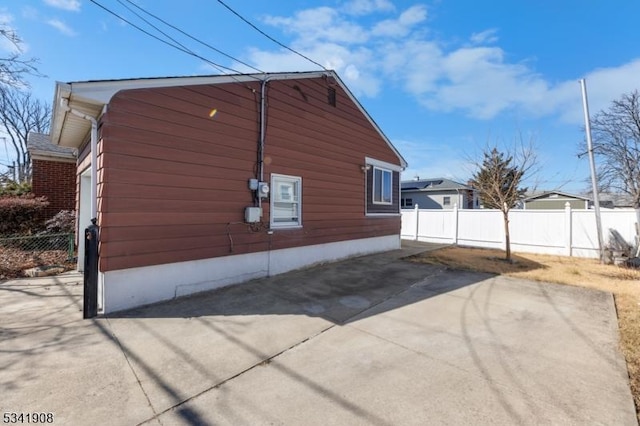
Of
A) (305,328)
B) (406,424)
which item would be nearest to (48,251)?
(305,328)

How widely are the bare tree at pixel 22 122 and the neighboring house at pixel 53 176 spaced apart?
64.3ft

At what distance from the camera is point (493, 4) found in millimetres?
8445

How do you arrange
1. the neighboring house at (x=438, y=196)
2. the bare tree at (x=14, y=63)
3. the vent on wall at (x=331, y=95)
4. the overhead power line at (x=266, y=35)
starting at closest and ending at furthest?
the overhead power line at (x=266, y=35)
the bare tree at (x=14, y=63)
the vent on wall at (x=331, y=95)
the neighboring house at (x=438, y=196)

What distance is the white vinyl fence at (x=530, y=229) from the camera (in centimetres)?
955

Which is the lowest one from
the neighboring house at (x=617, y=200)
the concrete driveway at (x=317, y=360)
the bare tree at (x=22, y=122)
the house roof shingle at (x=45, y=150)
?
the concrete driveway at (x=317, y=360)

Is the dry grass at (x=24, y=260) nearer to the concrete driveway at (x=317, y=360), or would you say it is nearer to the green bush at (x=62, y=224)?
the green bush at (x=62, y=224)

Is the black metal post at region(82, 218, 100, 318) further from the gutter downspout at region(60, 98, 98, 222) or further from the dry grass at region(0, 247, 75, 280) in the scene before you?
the dry grass at region(0, 247, 75, 280)

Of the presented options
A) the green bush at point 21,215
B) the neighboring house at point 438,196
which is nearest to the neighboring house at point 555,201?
the neighboring house at point 438,196

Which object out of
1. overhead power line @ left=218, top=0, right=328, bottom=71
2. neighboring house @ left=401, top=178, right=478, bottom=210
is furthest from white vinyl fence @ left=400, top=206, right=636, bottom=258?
neighboring house @ left=401, top=178, right=478, bottom=210

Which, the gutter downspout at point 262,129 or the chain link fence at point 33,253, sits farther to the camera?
the chain link fence at point 33,253

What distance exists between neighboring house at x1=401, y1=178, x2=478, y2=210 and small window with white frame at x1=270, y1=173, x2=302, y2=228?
833 inches

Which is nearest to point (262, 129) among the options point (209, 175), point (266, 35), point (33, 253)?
point (209, 175)

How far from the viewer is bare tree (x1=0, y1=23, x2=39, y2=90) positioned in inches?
275

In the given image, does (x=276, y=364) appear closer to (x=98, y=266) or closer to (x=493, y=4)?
(x=98, y=266)
